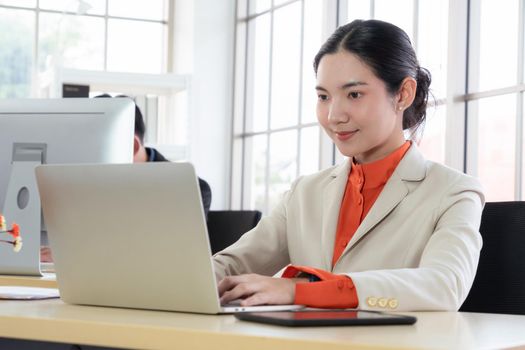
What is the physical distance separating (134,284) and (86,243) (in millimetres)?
119

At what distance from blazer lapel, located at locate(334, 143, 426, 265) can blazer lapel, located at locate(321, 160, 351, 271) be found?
0.31 feet

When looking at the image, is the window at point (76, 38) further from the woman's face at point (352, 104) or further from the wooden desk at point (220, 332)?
the wooden desk at point (220, 332)

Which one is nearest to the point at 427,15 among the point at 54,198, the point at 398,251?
the point at 398,251

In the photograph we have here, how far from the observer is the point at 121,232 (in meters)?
1.40

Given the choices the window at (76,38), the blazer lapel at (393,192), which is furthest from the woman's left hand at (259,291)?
the window at (76,38)

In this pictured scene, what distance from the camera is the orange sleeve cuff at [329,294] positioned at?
1455mm

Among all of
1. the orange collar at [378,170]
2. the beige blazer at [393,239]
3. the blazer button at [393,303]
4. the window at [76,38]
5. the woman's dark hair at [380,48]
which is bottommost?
the blazer button at [393,303]

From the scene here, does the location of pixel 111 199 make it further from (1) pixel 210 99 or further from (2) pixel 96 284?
(1) pixel 210 99

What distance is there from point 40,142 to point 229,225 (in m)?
1.25

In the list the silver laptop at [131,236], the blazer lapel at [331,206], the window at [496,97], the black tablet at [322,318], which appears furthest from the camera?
the window at [496,97]

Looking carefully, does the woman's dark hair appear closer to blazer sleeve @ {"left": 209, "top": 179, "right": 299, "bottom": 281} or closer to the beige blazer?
the beige blazer

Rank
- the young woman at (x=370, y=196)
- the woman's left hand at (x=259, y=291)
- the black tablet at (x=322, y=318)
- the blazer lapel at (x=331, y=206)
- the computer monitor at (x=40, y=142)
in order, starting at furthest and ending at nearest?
the computer monitor at (x=40, y=142) → the blazer lapel at (x=331, y=206) → the young woman at (x=370, y=196) → the woman's left hand at (x=259, y=291) → the black tablet at (x=322, y=318)

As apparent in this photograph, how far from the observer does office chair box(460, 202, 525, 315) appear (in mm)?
1798

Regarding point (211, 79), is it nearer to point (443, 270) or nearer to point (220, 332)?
point (443, 270)
